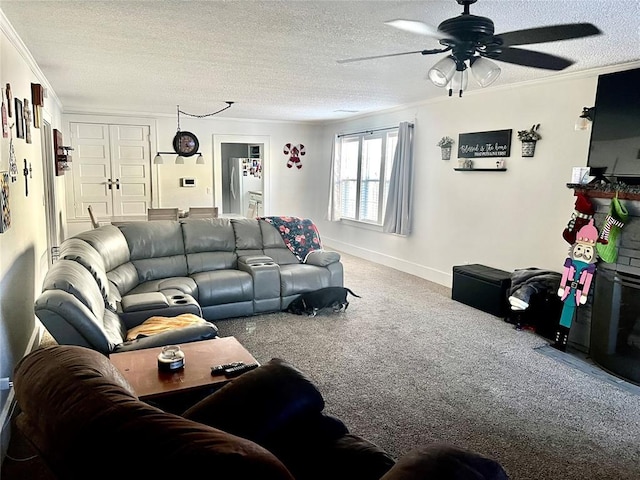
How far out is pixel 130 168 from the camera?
26.2 feet

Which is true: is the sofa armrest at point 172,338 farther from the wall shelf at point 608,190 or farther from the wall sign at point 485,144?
the wall sign at point 485,144

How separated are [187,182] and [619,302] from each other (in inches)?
274

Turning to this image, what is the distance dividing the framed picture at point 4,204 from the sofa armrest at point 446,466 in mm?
2494

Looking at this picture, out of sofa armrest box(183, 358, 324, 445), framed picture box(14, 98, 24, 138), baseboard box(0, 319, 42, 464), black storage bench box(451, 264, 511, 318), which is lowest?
baseboard box(0, 319, 42, 464)

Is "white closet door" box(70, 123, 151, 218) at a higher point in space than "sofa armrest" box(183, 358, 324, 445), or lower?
higher

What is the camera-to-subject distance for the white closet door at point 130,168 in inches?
310

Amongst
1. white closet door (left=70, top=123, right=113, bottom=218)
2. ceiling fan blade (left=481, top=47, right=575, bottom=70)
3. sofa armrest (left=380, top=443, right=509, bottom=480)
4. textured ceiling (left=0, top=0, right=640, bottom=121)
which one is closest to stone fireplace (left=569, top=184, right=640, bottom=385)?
textured ceiling (left=0, top=0, right=640, bottom=121)

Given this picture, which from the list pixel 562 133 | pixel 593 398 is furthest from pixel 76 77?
pixel 593 398

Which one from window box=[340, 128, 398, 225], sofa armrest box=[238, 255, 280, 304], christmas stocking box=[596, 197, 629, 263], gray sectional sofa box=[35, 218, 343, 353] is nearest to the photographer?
gray sectional sofa box=[35, 218, 343, 353]

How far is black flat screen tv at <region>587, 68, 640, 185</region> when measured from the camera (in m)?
3.57

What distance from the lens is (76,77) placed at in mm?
4812

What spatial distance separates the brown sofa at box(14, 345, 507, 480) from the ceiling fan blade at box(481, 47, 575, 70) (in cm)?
216

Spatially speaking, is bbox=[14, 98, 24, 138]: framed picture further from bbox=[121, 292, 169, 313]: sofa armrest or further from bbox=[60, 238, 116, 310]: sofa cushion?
bbox=[121, 292, 169, 313]: sofa armrest

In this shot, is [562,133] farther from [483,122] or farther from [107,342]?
[107,342]
